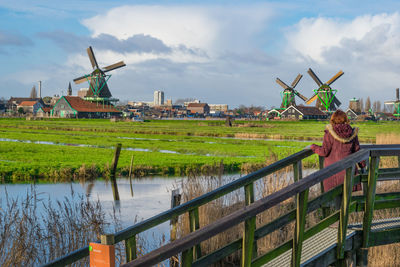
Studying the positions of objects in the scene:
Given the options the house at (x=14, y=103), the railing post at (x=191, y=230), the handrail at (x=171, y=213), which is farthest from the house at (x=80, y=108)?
the handrail at (x=171, y=213)

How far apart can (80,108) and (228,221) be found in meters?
97.9

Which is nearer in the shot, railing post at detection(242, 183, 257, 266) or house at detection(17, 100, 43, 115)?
railing post at detection(242, 183, 257, 266)

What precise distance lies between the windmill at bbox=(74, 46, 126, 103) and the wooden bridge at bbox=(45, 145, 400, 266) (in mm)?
93831

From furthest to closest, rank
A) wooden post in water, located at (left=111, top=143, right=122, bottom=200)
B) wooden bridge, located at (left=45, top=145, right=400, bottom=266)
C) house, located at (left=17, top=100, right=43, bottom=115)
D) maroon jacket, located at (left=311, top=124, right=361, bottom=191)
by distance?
house, located at (left=17, top=100, right=43, bottom=115) < wooden post in water, located at (left=111, top=143, right=122, bottom=200) < maroon jacket, located at (left=311, top=124, right=361, bottom=191) < wooden bridge, located at (left=45, top=145, right=400, bottom=266)

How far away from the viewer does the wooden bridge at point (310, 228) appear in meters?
4.14

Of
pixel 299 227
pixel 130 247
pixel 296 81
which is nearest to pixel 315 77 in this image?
pixel 296 81

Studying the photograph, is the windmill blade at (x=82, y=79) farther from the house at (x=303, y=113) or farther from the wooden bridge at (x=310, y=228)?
the wooden bridge at (x=310, y=228)

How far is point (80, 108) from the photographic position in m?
98.2

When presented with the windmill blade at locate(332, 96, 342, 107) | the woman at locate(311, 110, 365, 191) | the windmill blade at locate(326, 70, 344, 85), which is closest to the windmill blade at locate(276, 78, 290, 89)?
the windmill blade at locate(332, 96, 342, 107)

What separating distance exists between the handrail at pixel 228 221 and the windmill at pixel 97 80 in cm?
9492

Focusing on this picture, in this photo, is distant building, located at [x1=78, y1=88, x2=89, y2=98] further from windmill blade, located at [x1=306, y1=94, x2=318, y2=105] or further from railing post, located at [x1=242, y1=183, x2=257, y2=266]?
railing post, located at [x1=242, y1=183, x2=257, y2=266]

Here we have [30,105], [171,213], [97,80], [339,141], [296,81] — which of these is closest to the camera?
[171,213]

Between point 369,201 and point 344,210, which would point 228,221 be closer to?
point 344,210

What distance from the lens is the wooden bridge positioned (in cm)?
414
